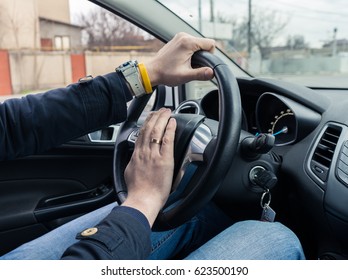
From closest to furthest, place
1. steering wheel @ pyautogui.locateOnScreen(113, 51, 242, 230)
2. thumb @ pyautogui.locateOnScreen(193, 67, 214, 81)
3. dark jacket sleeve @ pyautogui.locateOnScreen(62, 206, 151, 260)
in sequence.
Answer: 1. dark jacket sleeve @ pyautogui.locateOnScreen(62, 206, 151, 260)
2. steering wheel @ pyautogui.locateOnScreen(113, 51, 242, 230)
3. thumb @ pyautogui.locateOnScreen(193, 67, 214, 81)

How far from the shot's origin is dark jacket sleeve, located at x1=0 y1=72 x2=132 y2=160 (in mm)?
931

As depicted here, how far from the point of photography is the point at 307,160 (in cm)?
103

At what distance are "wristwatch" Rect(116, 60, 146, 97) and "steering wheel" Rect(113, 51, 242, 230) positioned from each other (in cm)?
13

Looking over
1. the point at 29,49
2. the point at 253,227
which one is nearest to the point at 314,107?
the point at 253,227

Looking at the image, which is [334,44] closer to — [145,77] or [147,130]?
[145,77]

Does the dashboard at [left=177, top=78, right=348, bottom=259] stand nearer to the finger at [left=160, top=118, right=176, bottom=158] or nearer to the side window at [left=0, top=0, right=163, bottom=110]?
the finger at [left=160, top=118, right=176, bottom=158]

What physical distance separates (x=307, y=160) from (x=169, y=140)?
430 mm

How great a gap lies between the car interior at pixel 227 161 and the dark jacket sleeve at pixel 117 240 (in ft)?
0.35

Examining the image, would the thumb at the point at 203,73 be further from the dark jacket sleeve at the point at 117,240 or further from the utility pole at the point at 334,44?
the utility pole at the point at 334,44

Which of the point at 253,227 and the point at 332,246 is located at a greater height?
the point at 253,227

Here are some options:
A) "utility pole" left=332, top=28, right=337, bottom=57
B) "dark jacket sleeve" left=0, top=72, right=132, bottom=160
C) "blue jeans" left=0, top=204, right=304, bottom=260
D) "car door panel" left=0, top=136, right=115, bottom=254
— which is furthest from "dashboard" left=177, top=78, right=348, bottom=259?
"utility pole" left=332, top=28, right=337, bottom=57

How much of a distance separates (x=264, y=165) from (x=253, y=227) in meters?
0.17
